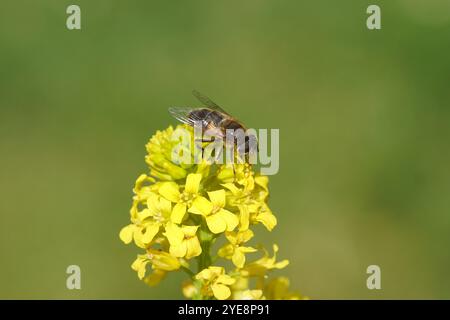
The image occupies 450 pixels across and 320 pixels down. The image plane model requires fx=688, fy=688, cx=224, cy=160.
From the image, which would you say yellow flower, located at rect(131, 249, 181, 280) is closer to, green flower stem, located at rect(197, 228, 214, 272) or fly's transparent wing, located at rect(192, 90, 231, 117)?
green flower stem, located at rect(197, 228, 214, 272)

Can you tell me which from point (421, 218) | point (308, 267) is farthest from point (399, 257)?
point (308, 267)

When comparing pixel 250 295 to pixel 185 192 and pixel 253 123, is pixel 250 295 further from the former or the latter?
pixel 253 123

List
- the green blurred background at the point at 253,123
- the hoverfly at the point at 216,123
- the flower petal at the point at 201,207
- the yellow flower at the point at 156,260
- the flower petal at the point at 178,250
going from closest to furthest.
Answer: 1. the flower petal at the point at 178,250
2. the flower petal at the point at 201,207
3. the yellow flower at the point at 156,260
4. the hoverfly at the point at 216,123
5. the green blurred background at the point at 253,123

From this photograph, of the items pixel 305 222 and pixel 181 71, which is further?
pixel 181 71

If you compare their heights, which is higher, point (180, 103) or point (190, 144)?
point (180, 103)

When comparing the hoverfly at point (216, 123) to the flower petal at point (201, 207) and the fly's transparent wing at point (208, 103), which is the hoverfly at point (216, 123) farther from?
the flower petal at point (201, 207)

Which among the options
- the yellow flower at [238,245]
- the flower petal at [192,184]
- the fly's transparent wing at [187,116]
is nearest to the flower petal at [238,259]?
the yellow flower at [238,245]

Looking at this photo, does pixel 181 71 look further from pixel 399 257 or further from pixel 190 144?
pixel 190 144
